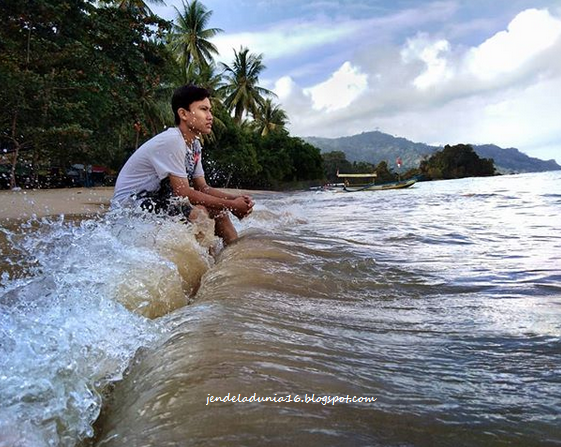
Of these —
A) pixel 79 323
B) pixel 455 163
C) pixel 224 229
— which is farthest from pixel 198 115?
pixel 455 163

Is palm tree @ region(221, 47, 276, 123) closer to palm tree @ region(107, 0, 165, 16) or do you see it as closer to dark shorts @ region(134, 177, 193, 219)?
palm tree @ region(107, 0, 165, 16)

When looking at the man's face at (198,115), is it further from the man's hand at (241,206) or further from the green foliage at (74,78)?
the green foliage at (74,78)

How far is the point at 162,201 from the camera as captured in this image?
3.52 meters

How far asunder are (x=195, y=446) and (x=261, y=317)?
919mm

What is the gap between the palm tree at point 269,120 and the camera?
4428cm

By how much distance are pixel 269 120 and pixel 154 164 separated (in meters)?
43.1

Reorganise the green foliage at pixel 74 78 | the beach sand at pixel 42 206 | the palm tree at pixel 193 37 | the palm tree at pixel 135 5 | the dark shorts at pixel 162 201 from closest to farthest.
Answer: the dark shorts at pixel 162 201, the beach sand at pixel 42 206, the green foliage at pixel 74 78, the palm tree at pixel 135 5, the palm tree at pixel 193 37

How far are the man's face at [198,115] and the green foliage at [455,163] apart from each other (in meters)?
71.0

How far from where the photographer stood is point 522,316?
1943mm

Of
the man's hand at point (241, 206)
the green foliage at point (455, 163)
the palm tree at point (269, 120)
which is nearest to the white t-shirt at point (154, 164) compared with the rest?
the man's hand at point (241, 206)

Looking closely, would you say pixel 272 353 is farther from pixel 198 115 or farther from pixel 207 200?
pixel 198 115

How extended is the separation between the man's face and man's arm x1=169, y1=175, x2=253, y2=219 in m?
0.50

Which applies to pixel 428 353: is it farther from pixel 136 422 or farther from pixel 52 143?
pixel 52 143

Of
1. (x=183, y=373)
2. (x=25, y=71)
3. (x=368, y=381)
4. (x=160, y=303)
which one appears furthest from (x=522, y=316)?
(x=25, y=71)
